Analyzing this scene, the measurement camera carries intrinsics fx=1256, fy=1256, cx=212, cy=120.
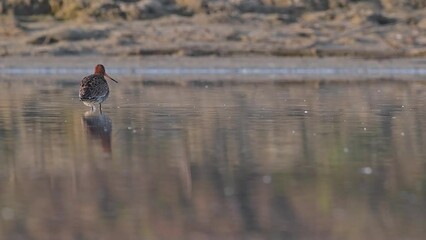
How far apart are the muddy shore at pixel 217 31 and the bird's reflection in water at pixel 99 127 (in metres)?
16.1

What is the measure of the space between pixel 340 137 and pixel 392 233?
5937 mm

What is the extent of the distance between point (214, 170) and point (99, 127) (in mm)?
4676

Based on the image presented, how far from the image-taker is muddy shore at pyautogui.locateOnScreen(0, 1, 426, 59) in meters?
34.1

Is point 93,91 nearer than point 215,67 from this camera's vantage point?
Yes

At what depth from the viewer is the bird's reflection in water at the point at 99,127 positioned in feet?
45.2

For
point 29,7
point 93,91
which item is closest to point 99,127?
point 93,91

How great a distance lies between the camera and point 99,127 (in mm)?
15664

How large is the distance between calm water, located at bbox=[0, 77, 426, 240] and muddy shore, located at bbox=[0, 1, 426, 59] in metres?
14.3

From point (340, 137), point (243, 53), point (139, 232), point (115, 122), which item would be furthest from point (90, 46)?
point (139, 232)

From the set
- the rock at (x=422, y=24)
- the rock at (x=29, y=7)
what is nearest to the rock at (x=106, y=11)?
the rock at (x=29, y=7)

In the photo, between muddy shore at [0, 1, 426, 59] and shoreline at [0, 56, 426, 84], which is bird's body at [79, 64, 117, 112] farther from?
muddy shore at [0, 1, 426, 59]

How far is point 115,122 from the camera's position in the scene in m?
16.5

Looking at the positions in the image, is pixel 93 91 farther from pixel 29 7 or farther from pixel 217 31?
pixel 29 7

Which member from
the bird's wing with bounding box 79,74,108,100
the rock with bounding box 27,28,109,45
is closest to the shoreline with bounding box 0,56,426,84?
the rock with bounding box 27,28,109,45
